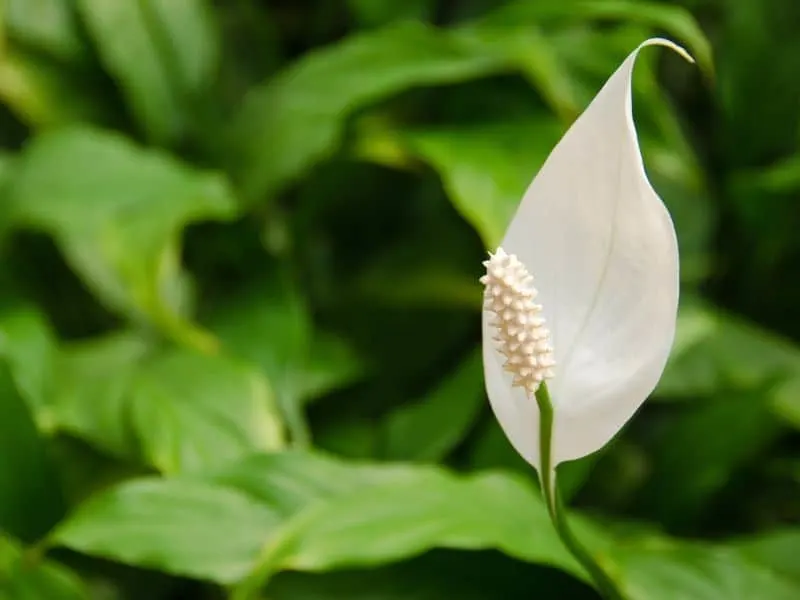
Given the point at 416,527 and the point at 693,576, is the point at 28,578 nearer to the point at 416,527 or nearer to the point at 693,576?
the point at 416,527

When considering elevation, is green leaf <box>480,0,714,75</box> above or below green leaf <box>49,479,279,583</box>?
above

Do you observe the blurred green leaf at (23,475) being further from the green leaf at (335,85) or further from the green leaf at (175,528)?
→ the green leaf at (335,85)

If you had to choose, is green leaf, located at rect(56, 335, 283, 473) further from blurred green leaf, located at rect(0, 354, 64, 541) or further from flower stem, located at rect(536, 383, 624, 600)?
flower stem, located at rect(536, 383, 624, 600)

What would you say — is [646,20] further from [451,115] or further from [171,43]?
[171,43]

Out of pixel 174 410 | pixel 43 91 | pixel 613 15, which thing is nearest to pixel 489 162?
pixel 613 15

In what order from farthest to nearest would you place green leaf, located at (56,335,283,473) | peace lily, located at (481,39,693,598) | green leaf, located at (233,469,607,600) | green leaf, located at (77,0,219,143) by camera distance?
green leaf, located at (77,0,219,143)
green leaf, located at (56,335,283,473)
green leaf, located at (233,469,607,600)
peace lily, located at (481,39,693,598)

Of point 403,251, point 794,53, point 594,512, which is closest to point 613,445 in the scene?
point 594,512

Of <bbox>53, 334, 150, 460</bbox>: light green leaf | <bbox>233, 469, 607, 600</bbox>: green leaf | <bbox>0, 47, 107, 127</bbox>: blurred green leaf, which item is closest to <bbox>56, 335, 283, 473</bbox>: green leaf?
<bbox>53, 334, 150, 460</bbox>: light green leaf

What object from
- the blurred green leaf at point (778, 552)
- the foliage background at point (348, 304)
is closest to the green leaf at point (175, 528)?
the foliage background at point (348, 304)

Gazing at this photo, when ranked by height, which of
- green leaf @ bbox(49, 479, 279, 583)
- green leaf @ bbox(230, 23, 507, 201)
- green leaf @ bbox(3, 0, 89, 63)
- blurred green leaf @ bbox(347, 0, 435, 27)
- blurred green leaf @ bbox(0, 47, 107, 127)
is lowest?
green leaf @ bbox(49, 479, 279, 583)
